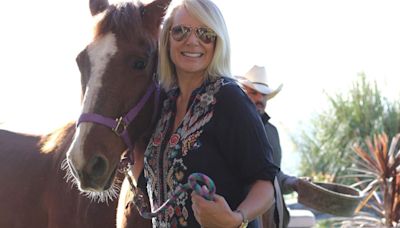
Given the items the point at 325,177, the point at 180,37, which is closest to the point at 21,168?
the point at 180,37

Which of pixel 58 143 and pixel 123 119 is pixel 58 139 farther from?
pixel 123 119

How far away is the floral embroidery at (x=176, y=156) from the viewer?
2.61 metres

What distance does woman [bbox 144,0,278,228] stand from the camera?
2.54 meters

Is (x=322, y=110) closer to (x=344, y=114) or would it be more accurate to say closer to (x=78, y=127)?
(x=344, y=114)

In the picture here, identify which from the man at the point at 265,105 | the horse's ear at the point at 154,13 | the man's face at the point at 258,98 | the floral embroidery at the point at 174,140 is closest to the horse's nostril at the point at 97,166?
the floral embroidery at the point at 174,140

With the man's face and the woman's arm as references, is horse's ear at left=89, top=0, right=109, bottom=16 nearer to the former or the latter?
the woman's arm

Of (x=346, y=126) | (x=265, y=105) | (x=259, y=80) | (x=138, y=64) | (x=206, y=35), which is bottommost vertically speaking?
(x=346, y=126)

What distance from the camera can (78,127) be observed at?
9.34 feet

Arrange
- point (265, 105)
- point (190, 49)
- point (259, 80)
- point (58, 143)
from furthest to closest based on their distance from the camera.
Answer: point (259, 80) < point (265, 105) < point (58, 143) < point (190, 49)

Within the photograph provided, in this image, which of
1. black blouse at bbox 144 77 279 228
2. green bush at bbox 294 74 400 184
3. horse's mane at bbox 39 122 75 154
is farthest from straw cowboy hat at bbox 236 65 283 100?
green bush at bbox 294 74 400 184

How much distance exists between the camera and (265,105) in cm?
591

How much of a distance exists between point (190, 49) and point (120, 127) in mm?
465

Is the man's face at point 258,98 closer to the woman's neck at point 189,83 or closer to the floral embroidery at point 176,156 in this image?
the woman's neck at point 189,83

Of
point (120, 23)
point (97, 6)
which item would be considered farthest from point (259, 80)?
point (120, 23)
